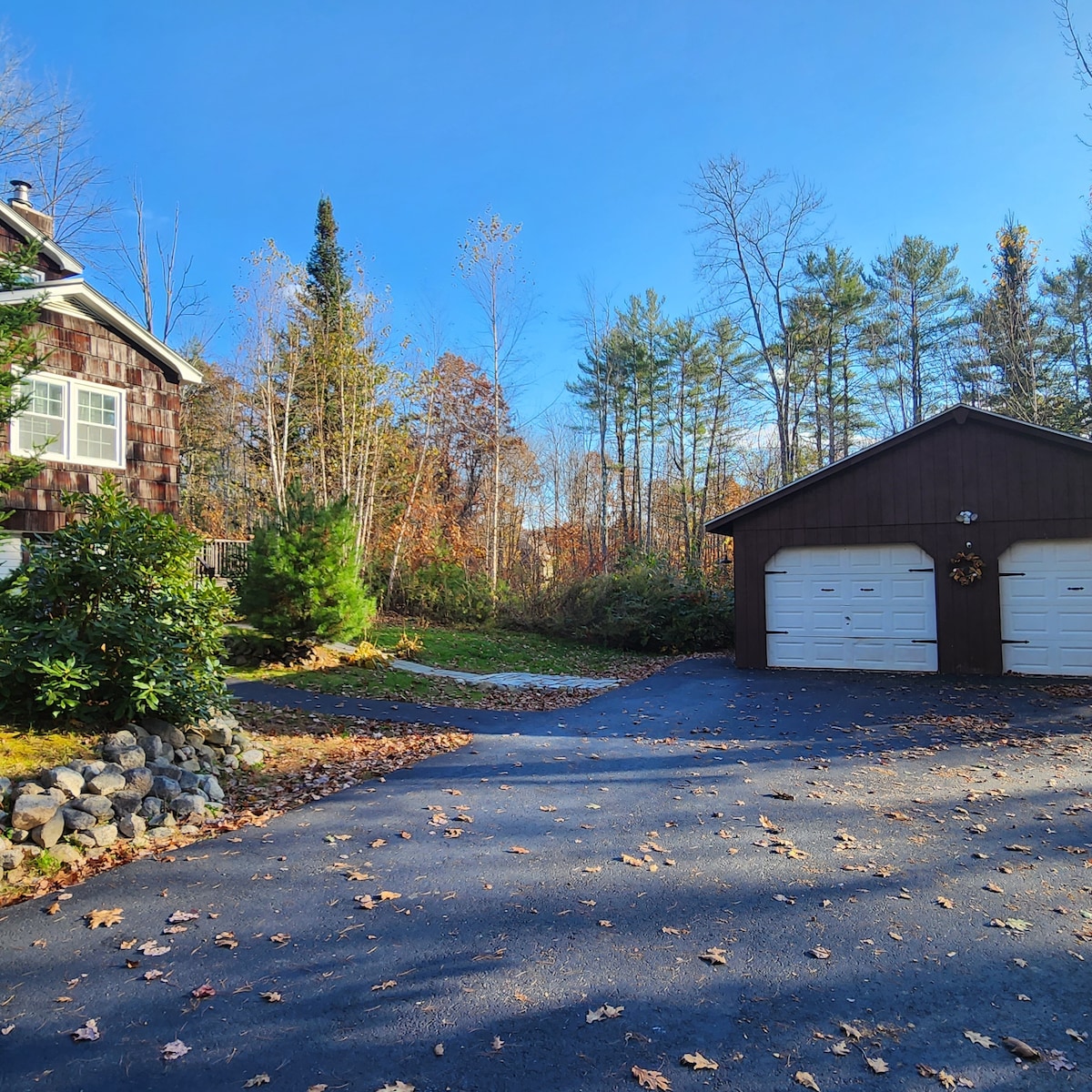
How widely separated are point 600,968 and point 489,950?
489mm

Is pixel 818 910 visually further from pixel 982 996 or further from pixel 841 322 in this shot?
pixel 841 322

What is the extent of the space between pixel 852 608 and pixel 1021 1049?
425 inches

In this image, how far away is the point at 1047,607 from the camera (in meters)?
11.3

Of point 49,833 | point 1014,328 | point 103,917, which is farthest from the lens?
point 1014,328

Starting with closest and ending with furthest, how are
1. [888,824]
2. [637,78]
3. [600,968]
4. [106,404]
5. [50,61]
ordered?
[600,968] < [888,824] < [106,404] < [637,78] < [50,61]

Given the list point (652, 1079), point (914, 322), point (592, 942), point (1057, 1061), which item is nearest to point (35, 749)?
point (592, 942)

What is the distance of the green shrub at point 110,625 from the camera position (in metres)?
5.45

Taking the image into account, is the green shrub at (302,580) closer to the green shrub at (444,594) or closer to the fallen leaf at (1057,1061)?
the green shrub at (444,594)

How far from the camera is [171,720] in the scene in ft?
19.8

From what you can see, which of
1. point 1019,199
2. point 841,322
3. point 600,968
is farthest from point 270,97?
point 1019,199

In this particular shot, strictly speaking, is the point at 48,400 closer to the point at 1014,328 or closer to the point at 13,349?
the point at 13,349

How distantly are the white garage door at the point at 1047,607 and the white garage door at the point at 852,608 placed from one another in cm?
111

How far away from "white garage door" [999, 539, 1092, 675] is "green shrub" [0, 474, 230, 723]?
38.1 feet

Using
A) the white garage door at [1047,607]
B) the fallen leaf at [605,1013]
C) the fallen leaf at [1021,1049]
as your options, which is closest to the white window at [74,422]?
the fallen leaf at [605,1013]
